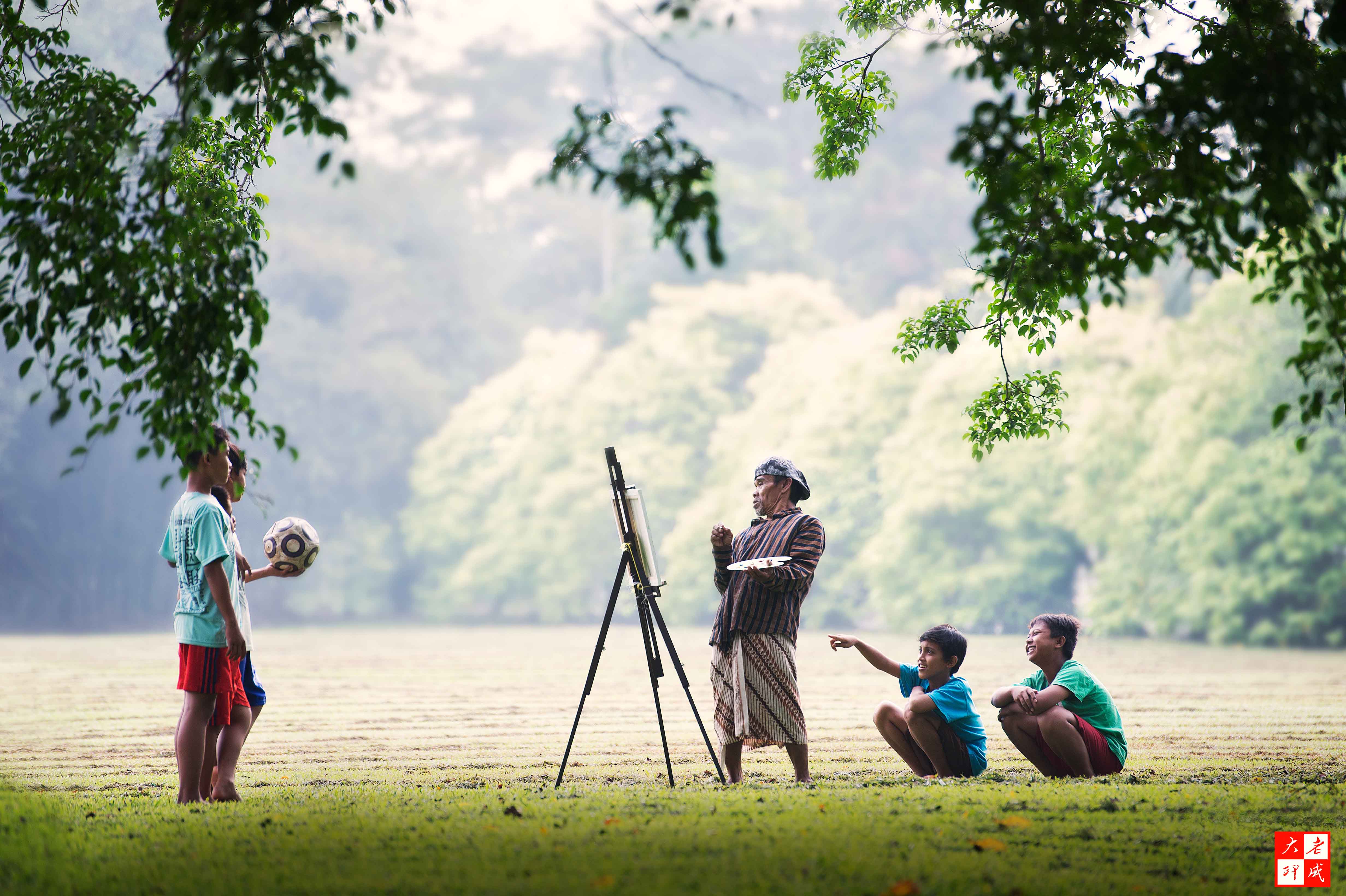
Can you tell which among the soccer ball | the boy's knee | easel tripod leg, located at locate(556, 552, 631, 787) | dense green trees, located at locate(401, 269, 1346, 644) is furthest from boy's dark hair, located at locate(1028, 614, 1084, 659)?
dense green trees, located at locate(401, 269, 1346, 644)

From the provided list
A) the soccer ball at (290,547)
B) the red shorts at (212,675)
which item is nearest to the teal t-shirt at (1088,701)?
the soccer ball at (290,547)

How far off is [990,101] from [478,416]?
3923 centimetres

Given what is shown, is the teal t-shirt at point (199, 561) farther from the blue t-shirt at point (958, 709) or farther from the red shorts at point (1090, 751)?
the red shorts at point (1090, 751)

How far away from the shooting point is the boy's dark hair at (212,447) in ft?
16.6

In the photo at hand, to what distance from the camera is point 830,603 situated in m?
34.9

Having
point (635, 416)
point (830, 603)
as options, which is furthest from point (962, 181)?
point (830, 603)

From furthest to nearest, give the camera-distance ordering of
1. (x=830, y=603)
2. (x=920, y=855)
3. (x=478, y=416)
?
(x=478, y=416), (x=830, y=603), (x=920, y=855)

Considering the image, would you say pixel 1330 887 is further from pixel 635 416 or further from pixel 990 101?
pixel 635 416

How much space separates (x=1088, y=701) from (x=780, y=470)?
1.97 m

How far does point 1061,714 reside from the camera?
6.17 meters

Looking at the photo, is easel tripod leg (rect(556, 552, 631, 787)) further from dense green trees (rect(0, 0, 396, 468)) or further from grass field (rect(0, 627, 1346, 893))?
dense green trees (rect(0, 0, 396, 468))

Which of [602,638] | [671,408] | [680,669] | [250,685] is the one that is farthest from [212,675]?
[671,408]

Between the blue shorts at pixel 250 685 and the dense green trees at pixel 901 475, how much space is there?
74.1 ft

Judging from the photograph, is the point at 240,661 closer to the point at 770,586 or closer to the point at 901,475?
the point at 770,586
